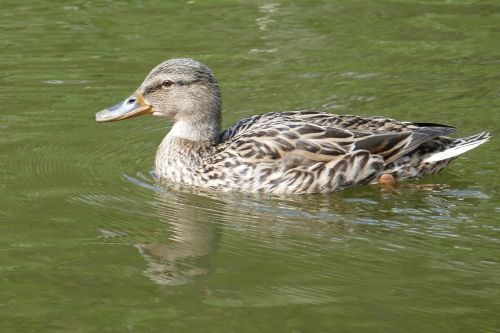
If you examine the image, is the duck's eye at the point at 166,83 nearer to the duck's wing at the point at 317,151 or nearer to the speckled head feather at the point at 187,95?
the speckled head feather at the point at 187,95

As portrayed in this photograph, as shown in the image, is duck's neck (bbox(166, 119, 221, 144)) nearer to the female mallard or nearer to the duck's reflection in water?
the female mallard

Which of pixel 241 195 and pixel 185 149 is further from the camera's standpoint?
pixel 185 149

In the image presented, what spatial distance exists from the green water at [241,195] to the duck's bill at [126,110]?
53 centimetres

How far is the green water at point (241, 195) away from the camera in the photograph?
783 centimetres

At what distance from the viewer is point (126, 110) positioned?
36.6ft

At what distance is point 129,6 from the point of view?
16.6m

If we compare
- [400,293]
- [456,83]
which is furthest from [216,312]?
[456,83]

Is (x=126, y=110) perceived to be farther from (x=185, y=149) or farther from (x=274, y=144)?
(x=274, y=144)

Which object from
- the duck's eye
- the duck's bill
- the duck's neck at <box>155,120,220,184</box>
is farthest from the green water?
the duck's eye

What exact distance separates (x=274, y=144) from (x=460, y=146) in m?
1.73

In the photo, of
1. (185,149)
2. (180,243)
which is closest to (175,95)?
(185,149)

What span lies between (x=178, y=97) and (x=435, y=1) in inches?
253

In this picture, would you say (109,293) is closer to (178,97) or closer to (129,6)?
(178,97)

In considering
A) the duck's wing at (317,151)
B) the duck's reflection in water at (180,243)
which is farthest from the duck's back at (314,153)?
the duck's reflection in water at (180,243)
